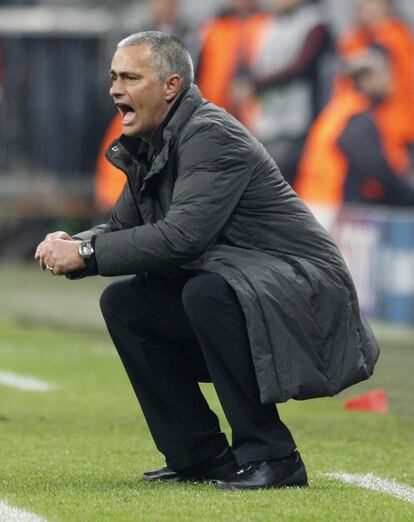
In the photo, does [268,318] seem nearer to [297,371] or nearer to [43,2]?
[297,371]

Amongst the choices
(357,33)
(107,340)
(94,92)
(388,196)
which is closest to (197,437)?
(107,340)

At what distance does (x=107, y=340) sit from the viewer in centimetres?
1359

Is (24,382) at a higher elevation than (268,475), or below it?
below

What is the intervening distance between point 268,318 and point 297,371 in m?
0.20

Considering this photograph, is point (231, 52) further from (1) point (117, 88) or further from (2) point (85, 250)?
(2) point (85, 250)

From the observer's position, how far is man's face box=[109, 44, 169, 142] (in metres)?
5.96

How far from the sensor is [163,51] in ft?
19.6

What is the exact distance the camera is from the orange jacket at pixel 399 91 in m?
19.2

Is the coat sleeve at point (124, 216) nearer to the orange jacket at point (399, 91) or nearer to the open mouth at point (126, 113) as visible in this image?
the open mouth at point (126, 113)

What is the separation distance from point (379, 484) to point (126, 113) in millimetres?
1651

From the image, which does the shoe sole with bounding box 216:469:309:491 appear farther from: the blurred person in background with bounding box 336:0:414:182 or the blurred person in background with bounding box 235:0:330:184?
the blurred person in background with bounding box 235:0:330:184

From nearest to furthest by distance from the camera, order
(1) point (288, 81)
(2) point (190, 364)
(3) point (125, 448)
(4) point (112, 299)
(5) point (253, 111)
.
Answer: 1. (4) point (112, 299)
2. (2) point (190, 364)
3. (3) point (125, 448)
4. (1) point (288, 81)
5. (5) point (253, 111)

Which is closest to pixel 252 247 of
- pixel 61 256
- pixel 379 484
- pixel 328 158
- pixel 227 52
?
pixel 61 256

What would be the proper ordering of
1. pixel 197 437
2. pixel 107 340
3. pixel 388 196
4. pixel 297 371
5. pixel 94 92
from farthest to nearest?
1. pixel 94 92
2. pixel 388 196
3. pixel 107 340
4. pixel 197 437
5. pixel 297 371
